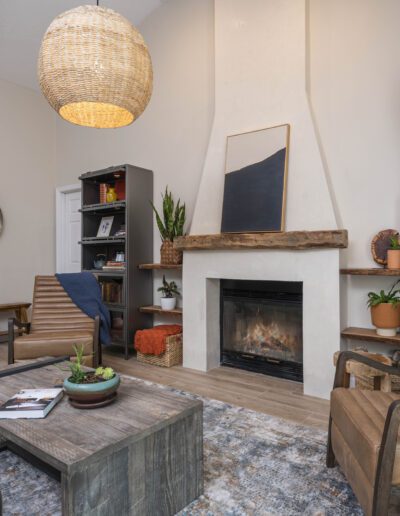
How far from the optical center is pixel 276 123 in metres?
3.44

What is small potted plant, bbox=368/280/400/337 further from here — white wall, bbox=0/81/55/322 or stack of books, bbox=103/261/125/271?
white wall, bbox=0/81/55/322

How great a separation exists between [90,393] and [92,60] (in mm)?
1493

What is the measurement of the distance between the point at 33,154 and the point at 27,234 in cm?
113

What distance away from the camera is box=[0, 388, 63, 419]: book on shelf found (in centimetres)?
164

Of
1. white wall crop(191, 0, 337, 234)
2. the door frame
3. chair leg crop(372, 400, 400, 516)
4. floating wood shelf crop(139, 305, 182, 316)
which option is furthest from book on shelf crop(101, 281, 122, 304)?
chair leg crop(372, 400, 400, 516)

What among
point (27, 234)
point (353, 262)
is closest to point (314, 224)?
point (353, 262)

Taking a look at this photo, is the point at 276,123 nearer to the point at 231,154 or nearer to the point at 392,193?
the point at 231,154

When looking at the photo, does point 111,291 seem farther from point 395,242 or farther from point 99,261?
point 395,242

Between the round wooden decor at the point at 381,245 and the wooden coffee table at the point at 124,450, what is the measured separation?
6.59ft

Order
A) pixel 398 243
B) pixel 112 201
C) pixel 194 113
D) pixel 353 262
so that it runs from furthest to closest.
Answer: pixel 112 201 < pixel 194 113 < pixel 353 262 < pixel 398 243

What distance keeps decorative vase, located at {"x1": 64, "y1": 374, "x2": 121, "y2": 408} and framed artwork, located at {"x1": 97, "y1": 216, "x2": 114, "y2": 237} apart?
3228 millimetres

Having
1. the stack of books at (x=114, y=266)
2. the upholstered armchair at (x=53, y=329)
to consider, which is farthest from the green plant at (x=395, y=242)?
the stack of books at (x=114, y=266)

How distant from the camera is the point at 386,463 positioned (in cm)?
133

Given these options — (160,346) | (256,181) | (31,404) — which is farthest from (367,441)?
(160,346)
